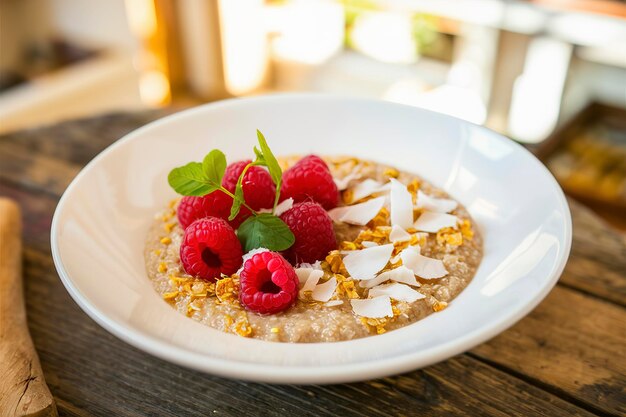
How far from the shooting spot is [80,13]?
10.5 feet

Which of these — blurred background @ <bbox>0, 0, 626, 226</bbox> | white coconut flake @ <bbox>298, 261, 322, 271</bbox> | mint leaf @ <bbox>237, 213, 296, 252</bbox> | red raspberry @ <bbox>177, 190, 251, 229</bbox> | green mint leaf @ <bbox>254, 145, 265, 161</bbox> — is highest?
green mint leaf @ <bbox>254, 145, 265, 161</bbox>

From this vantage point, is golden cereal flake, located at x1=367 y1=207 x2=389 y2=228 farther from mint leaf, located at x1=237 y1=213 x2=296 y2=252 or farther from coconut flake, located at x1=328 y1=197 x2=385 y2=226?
mint leaf, located at x1=237 y1=213 x2=296 y2=252

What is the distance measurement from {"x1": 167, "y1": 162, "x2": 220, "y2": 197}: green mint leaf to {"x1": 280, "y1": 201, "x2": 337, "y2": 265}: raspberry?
5.0 inches

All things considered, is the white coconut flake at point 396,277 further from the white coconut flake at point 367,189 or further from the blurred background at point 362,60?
the blurred background at point 362,60

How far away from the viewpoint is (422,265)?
91cm

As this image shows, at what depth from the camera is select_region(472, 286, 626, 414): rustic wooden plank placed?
902 millimetres

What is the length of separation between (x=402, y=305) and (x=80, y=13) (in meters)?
2.93

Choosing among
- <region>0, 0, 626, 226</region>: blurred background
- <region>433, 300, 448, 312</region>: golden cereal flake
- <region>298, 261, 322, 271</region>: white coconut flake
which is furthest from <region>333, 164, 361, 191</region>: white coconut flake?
<region>0, 0, 626, 226</region>: blurred background

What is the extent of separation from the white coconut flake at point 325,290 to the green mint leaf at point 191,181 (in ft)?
0.70

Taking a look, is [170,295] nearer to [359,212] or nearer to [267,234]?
[267,234]

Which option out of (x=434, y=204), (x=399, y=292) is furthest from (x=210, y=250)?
(x=434, y=204)

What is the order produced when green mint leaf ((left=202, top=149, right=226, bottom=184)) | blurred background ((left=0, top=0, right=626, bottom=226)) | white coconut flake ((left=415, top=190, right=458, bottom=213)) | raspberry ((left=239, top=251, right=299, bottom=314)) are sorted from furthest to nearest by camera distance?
Answer: 1. blurred background ((left=0, top=0, right=626, bottom=226))
2. white coconut flake ((left=415, top=190, right=458, bottom=213))
3. green mint leaf ((left=202, top=149, right=226, bottom=184))
4. raspberry ((left=239, top=251, right=299, bottom=314))

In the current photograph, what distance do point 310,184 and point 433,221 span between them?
210 mm

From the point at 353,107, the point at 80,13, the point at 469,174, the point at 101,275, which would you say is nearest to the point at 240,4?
the point at 80,13
